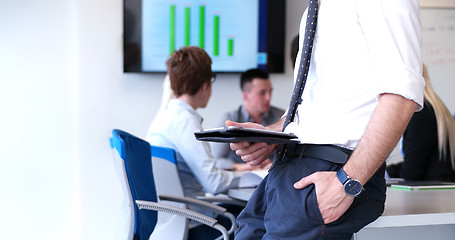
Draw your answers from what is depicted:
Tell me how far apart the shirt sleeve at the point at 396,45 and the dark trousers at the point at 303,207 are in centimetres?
22

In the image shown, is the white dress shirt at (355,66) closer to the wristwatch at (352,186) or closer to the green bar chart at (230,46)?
the wristwatch at (352,186)

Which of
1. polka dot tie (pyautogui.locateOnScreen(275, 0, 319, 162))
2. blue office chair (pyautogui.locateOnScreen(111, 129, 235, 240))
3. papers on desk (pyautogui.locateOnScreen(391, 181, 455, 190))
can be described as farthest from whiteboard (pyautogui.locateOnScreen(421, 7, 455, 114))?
polka dot tie (pyautogui.locateOnScreen(275, 0, 319, 162))

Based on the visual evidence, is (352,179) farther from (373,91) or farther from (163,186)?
(163,186)

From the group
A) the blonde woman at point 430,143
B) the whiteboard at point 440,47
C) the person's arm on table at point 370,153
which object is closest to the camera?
the person's arm on table at point 370,153

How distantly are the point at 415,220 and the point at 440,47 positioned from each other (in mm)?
4033

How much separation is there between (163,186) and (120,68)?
1.79 meters

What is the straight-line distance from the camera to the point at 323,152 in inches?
51.8

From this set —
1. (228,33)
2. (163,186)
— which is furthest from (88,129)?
(163,186)

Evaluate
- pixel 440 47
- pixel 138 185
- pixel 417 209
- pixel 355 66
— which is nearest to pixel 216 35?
pixel 440 47

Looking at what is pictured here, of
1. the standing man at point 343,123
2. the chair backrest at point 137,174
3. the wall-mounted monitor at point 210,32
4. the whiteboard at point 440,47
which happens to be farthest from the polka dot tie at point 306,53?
the whiteboard at point 440,47

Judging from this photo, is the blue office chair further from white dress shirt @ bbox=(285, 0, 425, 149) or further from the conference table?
white dress shirt @ bbox=(285, 0, 425, 149)

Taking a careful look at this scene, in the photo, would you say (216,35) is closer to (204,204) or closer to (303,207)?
(204,204)

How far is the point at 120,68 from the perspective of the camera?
14.5ft

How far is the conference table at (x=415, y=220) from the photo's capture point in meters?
1.59
